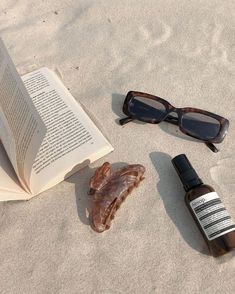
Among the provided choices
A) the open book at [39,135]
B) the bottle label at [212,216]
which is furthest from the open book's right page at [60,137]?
the bottle label at [212,216]

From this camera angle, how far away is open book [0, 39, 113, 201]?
2.96ft

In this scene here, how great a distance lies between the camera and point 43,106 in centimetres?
121

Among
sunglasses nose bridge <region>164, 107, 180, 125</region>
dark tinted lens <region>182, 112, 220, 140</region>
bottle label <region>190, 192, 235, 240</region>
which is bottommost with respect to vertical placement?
bottle label <region>190, 192, 235, 240</region>

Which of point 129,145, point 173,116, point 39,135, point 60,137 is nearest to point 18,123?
point 39,135

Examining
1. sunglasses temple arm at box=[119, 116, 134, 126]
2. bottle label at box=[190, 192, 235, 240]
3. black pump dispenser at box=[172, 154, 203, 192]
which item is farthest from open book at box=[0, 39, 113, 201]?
bottle label at box=[190, 192, 235, 240]

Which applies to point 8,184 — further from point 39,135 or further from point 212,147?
point 212,147

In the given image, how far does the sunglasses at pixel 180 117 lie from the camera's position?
1.17 meters

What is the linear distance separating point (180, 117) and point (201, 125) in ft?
0.23

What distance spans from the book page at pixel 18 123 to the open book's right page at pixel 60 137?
9cm

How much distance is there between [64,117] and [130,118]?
0.70 ft

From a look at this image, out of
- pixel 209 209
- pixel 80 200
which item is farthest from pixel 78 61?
pixel 209 209

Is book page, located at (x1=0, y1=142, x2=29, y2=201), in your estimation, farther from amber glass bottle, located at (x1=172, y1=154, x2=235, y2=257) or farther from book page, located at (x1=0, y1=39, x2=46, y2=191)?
amber glass bottle, located at (x1=172, y1=154, x2=235, y2=257)

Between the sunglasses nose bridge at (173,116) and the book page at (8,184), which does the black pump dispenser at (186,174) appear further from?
the book page at (8,184)

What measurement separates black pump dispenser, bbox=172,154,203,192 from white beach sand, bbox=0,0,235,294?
0.25ft
